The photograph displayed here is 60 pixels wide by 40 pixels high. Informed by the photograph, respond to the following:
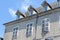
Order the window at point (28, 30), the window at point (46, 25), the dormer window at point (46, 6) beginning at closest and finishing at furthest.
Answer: the window at point (46, 25) < the dormer window at point (46, 6) < the window at point (28, 30)

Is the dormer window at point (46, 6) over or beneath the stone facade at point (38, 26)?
over

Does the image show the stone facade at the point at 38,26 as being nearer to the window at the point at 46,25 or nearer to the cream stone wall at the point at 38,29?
the cream stone wall at the point at 38,29

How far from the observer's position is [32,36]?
28.2m

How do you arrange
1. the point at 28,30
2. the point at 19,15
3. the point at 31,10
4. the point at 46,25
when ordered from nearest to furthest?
the point at 46,25
the point at 28,30
the point at 31,10
the point at 19,15

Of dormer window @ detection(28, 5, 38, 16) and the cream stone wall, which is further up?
dormer window @ detection(28, 5, 38, 16)

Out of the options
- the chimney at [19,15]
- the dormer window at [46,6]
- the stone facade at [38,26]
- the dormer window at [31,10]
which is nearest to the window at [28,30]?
the stone facade at [38,26]

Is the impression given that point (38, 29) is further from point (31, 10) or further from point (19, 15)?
point (19, 15)

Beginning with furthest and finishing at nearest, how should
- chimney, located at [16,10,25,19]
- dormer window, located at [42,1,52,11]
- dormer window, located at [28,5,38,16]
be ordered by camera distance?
chimney, located at [16,10,25,19]
dormer window, located at [28,5,38,16]
dormer window, located at [42,1,52,11]

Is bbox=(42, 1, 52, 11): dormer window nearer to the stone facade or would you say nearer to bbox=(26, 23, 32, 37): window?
the stone facade

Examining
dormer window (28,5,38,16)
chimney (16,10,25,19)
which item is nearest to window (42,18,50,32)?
dormer window (28,5,38,16)

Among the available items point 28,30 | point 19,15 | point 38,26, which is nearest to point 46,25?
point 38,26

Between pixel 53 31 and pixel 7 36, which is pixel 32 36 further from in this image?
pixel 7 36

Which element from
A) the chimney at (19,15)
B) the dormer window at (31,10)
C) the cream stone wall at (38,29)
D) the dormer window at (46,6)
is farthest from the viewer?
the chimney at (19,15)

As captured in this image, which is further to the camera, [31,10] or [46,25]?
[31,10]
